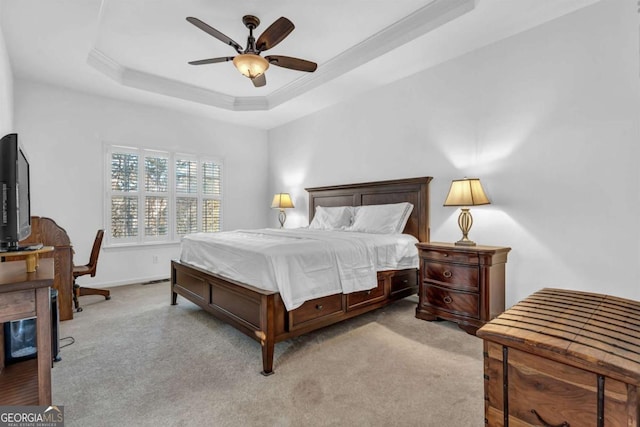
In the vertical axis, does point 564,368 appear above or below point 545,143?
below

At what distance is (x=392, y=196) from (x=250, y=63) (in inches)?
94.6

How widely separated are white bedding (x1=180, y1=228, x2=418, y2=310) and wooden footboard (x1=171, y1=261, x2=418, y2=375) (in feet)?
0.27

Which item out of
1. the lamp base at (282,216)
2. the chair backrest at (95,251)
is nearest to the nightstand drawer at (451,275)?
the lamp base at (282,216)

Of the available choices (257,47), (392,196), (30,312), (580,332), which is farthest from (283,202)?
(580,332)

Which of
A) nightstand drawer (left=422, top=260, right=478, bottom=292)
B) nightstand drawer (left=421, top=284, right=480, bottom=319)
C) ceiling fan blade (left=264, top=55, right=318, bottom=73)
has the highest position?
ceiling fan blade (left=264, top=55, right=318, bottom=73)

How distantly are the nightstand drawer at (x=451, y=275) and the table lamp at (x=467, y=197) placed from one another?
290 millimetres

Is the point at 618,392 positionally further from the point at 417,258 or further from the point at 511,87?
the point at 511,87

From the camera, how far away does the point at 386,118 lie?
4297 millimetres

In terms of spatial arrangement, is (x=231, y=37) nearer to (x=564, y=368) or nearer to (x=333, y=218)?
(x=333, y=218)

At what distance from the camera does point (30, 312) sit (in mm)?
1370

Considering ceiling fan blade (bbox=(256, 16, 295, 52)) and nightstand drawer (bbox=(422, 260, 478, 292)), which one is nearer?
ceiling fan blade (bbox=(256, 16, 295, 52))

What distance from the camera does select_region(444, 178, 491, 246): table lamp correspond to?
298cm

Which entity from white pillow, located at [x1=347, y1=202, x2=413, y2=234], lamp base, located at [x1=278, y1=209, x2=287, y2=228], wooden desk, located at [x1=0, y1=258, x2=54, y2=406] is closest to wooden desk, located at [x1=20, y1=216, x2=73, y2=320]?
wooden desk, located at [x1=0, y1=258, x2=54, y2=406]

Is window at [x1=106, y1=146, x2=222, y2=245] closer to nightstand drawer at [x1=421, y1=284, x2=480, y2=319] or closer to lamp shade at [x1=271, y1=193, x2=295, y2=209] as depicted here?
lamp shade at [x1=271, y1=193, x2=295, y2=209]
